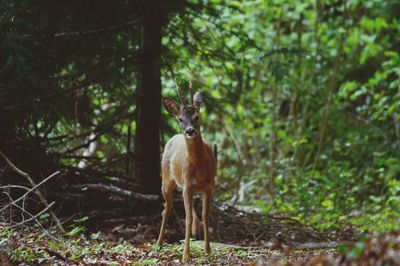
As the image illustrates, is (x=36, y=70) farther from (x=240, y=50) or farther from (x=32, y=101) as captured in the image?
(x=240, y=50)

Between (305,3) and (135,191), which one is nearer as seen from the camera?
(135,191)

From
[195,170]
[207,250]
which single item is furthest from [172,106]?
[207,250]

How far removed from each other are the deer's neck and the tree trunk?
6.33 feet

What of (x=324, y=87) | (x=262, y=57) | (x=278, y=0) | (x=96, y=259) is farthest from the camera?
(x=324, y=87)

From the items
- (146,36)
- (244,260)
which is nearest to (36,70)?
(146,36)

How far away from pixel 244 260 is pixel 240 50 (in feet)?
13.4

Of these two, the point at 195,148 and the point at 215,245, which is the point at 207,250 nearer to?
the point at 215,245

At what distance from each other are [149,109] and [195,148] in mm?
2009

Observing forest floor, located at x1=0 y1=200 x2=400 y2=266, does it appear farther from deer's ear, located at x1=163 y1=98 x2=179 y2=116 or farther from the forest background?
deer's ear, located at x1=163 y1=98 x2=179 y2=116

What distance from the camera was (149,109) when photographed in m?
8.59

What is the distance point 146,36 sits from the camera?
8.44 metres

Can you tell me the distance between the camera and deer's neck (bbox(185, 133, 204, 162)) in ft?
22.1

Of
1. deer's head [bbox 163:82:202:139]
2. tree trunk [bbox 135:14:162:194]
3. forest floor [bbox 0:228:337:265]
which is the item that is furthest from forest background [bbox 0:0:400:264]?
deer's head [bbox 163:82:202:139]

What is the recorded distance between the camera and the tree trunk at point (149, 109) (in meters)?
8.44
